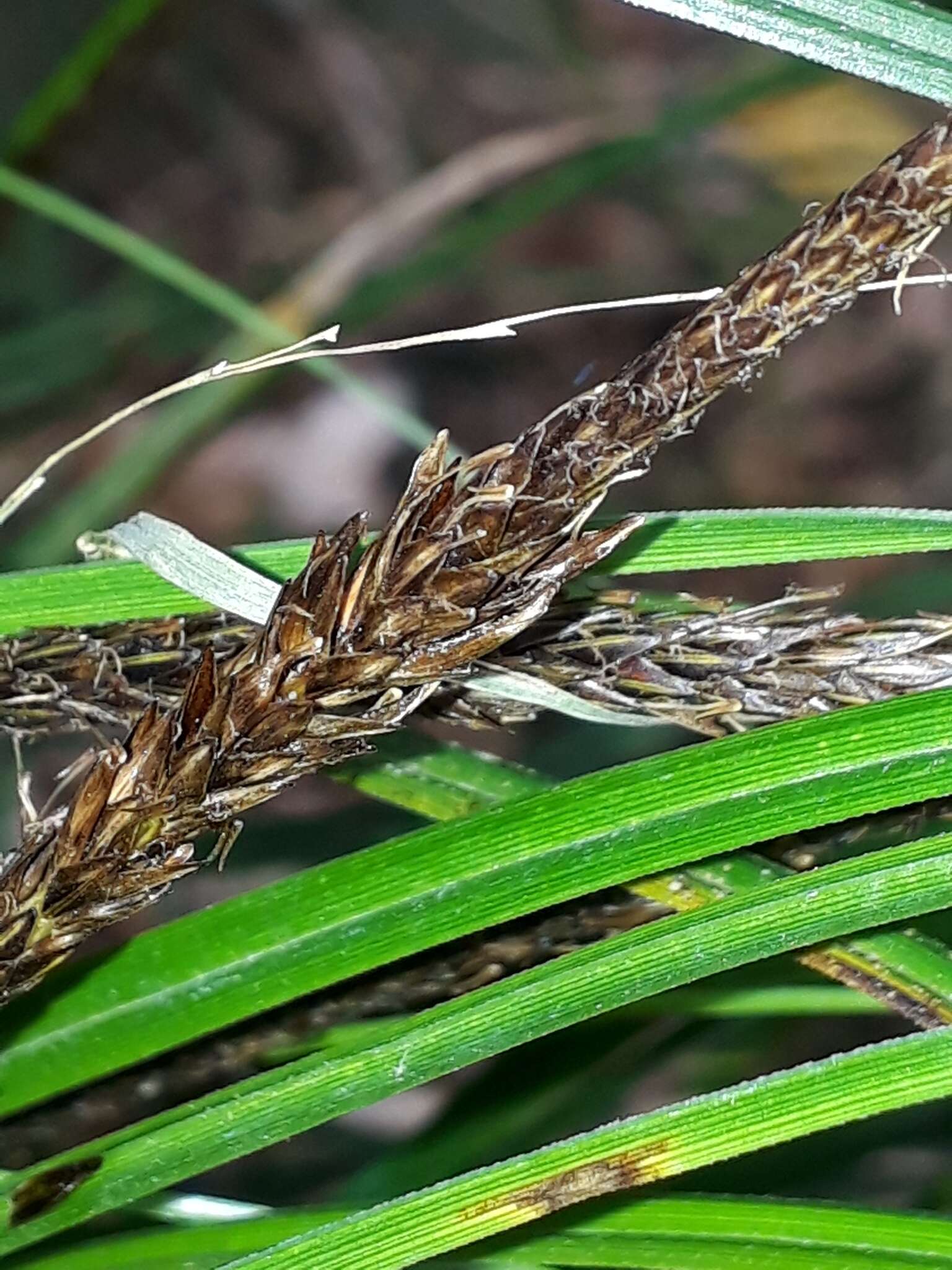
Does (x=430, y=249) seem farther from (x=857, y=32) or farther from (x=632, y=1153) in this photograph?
(x=632, y=1153)

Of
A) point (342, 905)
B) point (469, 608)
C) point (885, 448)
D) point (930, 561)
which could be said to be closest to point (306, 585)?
point (469, 608)

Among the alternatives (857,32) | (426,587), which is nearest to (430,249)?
(857,32)

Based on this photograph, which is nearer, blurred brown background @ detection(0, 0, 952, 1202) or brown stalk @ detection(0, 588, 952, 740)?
brown stalk @ detection(0, 588, 952, 740)

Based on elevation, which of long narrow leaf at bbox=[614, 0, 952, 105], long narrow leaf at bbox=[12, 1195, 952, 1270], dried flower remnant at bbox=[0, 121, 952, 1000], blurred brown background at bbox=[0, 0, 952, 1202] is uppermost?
blurred brown background at bbox=[0, 0, 952, 1202]

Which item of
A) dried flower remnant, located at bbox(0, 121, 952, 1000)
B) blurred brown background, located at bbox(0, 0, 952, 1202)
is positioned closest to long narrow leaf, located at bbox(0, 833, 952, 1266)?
dried flower remnant, located at bbox(0, 121, 952, 1000)

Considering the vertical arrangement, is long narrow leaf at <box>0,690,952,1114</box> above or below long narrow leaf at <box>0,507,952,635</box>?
below

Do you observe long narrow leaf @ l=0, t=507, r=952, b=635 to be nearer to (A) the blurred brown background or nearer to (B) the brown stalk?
(B) the brown stalk

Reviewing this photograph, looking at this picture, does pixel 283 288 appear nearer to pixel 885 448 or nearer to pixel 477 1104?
pixel 885 448

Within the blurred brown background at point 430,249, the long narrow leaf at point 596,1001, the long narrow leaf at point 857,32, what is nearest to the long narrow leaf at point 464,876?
the long narrow leaf at point 596,1001
